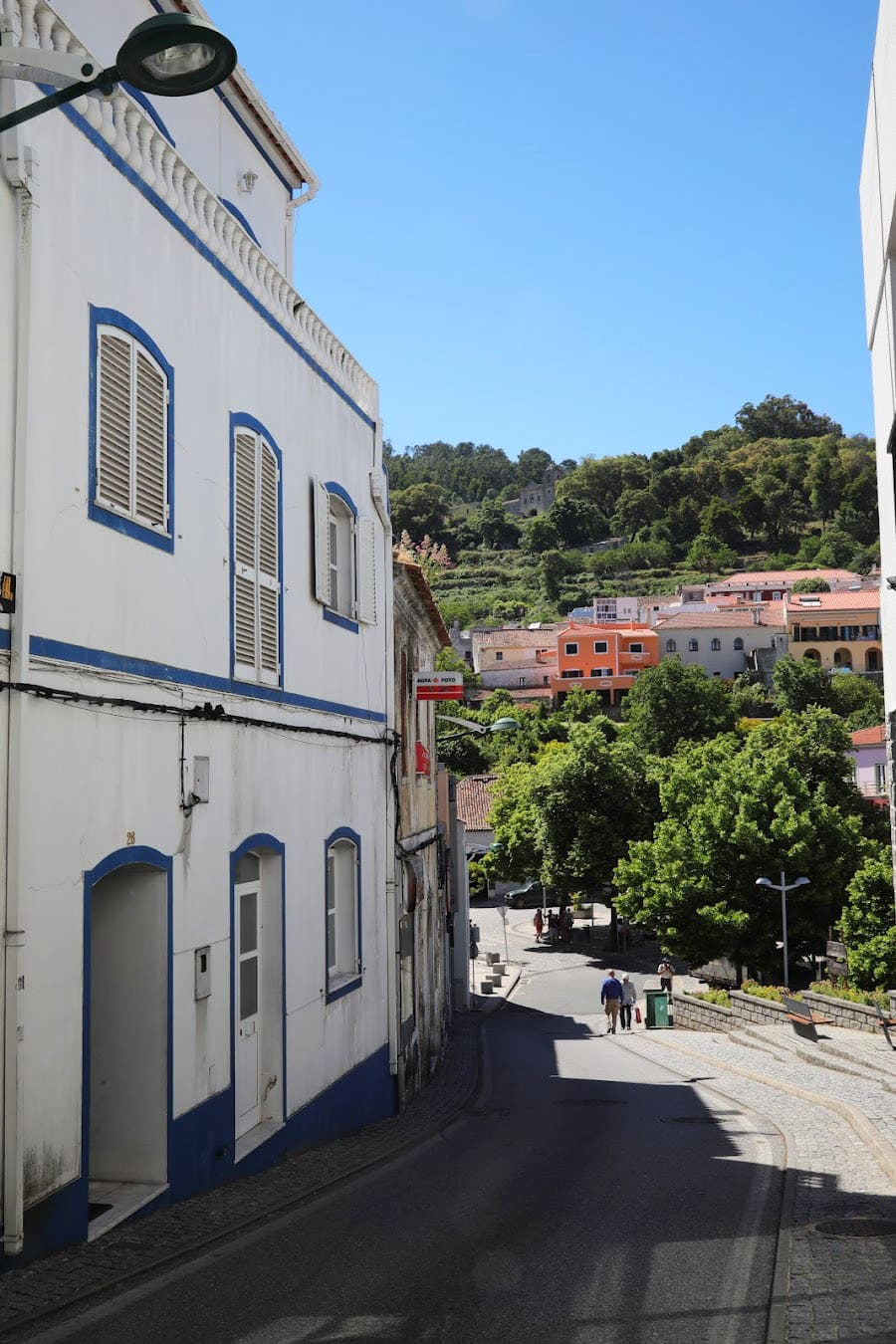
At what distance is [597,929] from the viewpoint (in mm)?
56594

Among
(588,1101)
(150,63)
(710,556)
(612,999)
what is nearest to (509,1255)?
(150,63)

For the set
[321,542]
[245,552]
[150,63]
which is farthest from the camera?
[321,542]

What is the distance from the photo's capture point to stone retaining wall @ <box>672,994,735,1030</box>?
2647 centimetres

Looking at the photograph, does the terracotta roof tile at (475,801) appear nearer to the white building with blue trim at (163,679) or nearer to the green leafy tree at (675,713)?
the green leafy tree at (675,713)

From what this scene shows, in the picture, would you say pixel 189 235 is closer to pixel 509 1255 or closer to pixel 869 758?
pixel 509 1255

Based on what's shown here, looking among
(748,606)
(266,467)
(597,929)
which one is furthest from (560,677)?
(266,467)

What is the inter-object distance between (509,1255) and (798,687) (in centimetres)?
8923

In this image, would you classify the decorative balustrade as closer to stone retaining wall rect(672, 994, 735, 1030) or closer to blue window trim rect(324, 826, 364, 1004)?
blue window trim rect(324, 826, 364, 1004)

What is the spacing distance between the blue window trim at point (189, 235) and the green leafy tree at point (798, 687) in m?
83.5

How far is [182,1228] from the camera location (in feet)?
27.3

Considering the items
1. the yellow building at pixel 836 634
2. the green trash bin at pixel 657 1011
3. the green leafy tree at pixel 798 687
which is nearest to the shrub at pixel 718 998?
the green trash bin at pixel 657 1011

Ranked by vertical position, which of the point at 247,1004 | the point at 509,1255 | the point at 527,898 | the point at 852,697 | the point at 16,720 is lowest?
the point at 527,898

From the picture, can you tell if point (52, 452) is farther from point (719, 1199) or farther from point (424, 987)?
point (424, 987)

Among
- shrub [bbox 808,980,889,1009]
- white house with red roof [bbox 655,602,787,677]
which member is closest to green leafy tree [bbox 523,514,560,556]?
white house with red roof [bbox 655,602,787,677]
